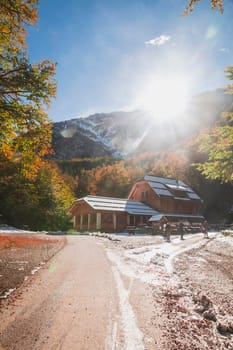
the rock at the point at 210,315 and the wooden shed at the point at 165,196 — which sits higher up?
the wooden shed at the point at 165,196

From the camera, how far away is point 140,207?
141ft

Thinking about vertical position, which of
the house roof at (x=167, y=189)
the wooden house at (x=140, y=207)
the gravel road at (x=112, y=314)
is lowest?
the gravel road at (x=112, y=314)

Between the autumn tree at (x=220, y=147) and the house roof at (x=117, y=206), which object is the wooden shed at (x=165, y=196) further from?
the autumn tree at (x=220, y=147)

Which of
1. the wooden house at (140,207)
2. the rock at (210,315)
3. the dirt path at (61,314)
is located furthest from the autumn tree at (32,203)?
the rock at (210,315)

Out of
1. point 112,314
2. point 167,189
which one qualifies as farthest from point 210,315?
point 167,189

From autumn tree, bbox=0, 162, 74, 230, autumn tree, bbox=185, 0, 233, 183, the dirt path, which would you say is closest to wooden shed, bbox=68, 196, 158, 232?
autumn tree, bbox=0, 162, 74, 230

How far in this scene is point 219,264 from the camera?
1088 centimetres

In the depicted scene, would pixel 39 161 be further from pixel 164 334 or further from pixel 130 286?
pixel 164 334

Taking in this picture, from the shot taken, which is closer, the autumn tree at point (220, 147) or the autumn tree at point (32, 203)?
the autumn tree at point (220, 147)

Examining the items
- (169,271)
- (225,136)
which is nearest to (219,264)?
(169,271)

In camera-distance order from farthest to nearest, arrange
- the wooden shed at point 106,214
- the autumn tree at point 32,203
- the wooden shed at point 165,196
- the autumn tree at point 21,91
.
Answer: the wooden shed at point 165,196
the autumn tree at point 32,203
the wooden shed at point 106,214
the autumn tree at point 21,91

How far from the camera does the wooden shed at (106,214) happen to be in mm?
36719

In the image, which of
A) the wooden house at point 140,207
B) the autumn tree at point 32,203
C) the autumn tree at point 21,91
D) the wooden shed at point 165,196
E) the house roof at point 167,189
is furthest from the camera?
the house roof at point 167,189

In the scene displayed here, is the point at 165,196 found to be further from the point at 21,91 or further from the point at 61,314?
the point at 61,314
